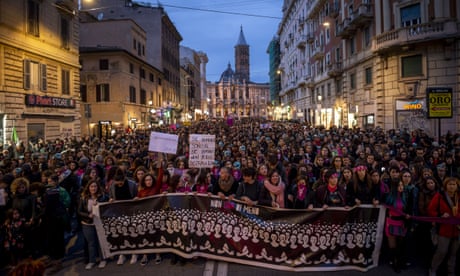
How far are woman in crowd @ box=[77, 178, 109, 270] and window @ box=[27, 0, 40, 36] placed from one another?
17.9 m

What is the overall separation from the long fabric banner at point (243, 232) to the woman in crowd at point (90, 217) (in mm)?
118

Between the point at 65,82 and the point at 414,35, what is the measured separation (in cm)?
2255

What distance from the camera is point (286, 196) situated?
21.4 feet

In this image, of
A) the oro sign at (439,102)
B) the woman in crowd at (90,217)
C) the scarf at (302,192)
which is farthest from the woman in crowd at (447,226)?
the oro sign at (439,102)

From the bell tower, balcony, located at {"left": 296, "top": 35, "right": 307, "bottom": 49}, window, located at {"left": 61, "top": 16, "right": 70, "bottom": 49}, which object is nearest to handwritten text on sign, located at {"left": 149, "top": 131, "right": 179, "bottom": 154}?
window, located at {"left": 61, "top": 16, "right": 70, "bottom": 49}

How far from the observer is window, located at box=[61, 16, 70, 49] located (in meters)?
23.8

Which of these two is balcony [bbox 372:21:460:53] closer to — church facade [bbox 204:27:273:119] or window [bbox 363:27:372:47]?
window [bbox 363:27:372:47]

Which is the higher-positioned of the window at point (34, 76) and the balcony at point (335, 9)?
the balcony at point (335, 9)

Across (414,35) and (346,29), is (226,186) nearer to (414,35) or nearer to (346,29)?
(414,35)

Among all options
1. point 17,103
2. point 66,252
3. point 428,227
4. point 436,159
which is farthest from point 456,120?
point 17,103

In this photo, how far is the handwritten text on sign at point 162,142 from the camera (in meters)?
7.63

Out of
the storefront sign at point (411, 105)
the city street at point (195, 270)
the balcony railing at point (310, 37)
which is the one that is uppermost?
the balcony railing at point (310, 37)

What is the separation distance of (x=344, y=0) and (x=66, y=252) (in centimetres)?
3071

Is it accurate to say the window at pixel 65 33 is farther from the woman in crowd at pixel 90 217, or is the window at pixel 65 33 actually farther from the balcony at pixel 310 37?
the balcony at pixel 310 37
